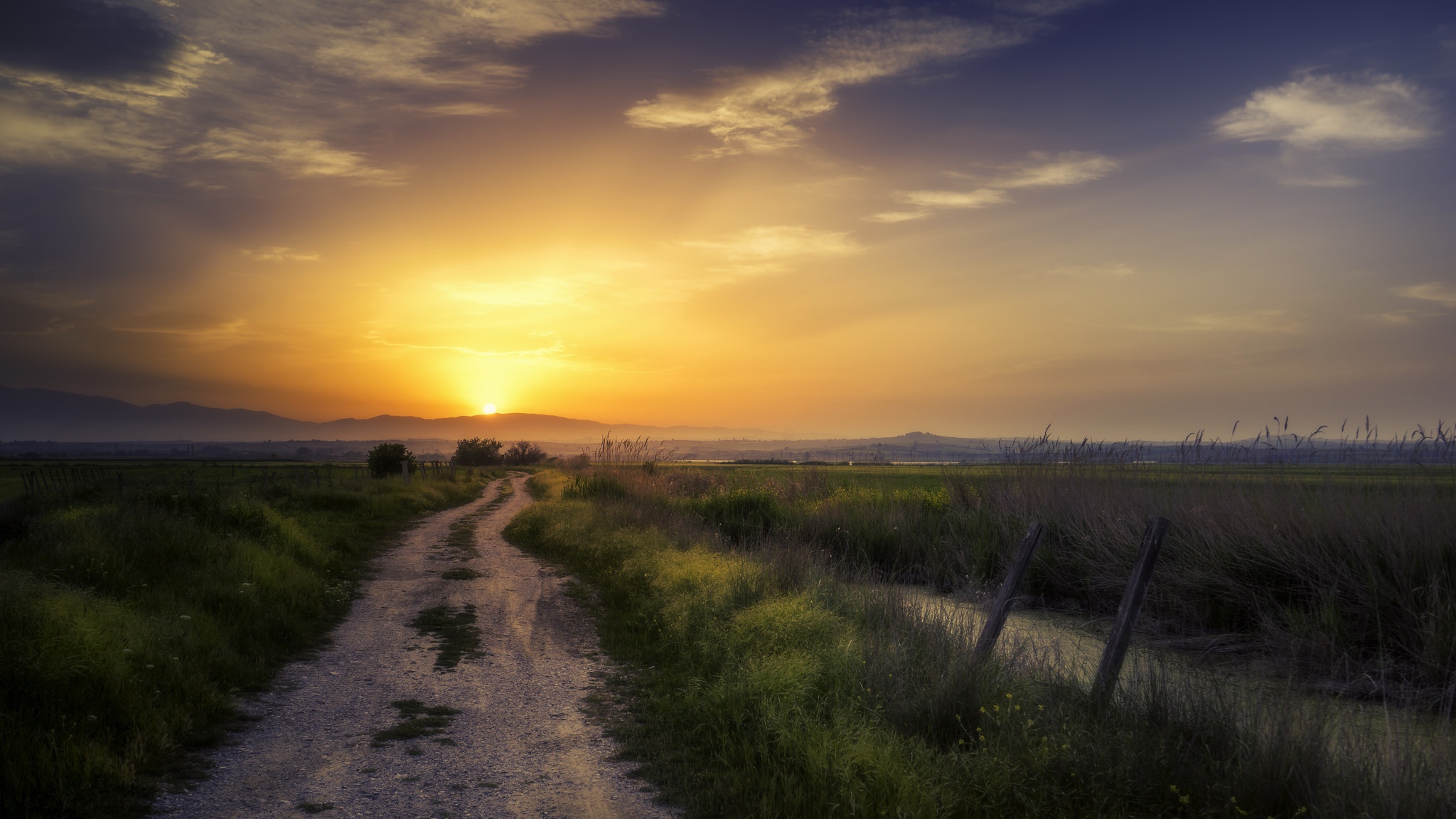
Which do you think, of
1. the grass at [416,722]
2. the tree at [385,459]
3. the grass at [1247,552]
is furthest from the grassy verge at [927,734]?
the tree at [385,459]

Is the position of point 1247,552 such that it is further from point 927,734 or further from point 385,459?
point 385,459

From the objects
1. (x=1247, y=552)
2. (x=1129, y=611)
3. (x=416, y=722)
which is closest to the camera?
(x=1129, y=611)

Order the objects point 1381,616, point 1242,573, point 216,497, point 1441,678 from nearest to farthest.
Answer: point 1441,678 < point 1381,616 < point 1242,573 < point 216,497

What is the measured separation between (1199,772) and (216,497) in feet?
55.0

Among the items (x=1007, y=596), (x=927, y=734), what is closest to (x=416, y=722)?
(x=927, y=734)

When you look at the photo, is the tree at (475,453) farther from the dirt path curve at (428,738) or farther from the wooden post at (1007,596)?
the wooden post at (1007,596)

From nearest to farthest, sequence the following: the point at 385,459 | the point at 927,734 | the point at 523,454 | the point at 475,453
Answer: the point at 927,734
the point at 385,459
the point at 475,453
the point at 523,454

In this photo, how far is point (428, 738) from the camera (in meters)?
6.31

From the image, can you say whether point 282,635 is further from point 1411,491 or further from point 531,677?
point 1411,491

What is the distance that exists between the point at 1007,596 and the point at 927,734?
1.61 m

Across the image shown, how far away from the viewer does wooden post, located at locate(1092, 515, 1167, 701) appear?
5.60 metres

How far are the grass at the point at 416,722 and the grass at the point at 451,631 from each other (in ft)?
4.47

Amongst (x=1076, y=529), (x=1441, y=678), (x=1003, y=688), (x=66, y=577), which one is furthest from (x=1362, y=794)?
(x=66, y=577)

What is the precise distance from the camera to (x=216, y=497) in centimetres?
1480
